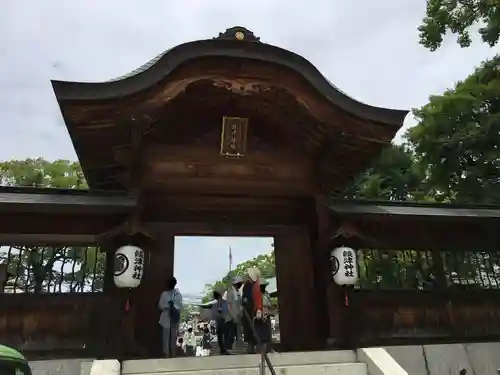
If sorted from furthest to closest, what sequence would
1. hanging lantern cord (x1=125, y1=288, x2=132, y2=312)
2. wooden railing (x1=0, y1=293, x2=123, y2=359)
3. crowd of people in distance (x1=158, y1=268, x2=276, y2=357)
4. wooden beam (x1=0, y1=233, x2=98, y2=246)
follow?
1. crowd of people in distance (x1=158, y1=268, x2=276, y2=357)
2. wooden beam (x1=0, y1=233, x2=98, y2=246)
3. hanging lantern cord (x1=125, y1=288, x2=132, y2=312)
4. wooden railing (x1=0, y1=293, x2=123, y2=359)

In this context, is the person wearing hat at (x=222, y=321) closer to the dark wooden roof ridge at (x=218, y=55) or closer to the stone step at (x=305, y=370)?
the stone step at (x=305, y=370)

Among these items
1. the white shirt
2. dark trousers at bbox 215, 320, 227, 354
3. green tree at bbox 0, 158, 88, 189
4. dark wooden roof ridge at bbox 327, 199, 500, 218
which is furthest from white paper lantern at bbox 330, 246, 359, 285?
green tree at bbox 0, 158, 88, 189

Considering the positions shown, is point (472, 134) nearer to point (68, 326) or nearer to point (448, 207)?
point (448, 207)

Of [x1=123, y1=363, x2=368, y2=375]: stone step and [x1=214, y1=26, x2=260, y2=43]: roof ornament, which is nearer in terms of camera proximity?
[x1=123, y1=363, x2=368, y2=375]: stone step

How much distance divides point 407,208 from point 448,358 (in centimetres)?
298

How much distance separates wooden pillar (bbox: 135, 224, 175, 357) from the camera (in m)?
7.98

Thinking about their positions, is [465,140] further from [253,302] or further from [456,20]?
[253,302]

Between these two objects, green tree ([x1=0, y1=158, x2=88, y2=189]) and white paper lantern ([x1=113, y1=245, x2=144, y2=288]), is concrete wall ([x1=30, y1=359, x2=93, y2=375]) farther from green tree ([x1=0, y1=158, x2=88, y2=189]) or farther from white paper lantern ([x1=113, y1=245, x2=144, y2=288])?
green tree ([x1=0, y1=158, x2=88, y2=189])

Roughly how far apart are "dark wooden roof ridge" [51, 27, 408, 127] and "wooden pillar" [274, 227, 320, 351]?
2.75 meters

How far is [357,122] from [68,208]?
16.7 feet

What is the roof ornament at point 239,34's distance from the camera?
765cm

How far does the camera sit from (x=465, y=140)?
604 inches

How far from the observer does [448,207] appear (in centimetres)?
991

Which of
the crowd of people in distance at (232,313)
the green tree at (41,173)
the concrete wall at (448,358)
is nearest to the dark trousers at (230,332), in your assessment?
the crowd of people in distance at (232,313)
